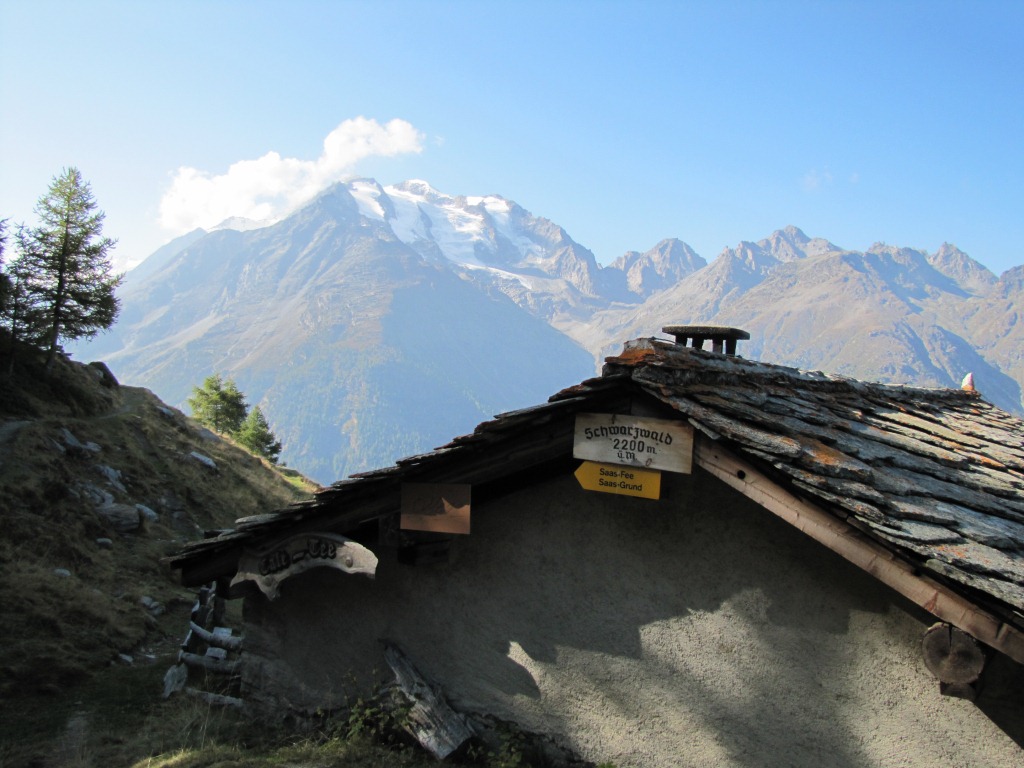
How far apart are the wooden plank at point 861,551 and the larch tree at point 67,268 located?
107 feet

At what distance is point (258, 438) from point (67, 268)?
974 inches

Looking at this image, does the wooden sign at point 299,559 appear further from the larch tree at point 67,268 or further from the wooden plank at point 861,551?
the larch tree at point 67,268

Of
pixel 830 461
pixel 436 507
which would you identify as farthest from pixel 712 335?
pixel 436 507

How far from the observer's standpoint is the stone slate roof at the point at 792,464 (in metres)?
4.25

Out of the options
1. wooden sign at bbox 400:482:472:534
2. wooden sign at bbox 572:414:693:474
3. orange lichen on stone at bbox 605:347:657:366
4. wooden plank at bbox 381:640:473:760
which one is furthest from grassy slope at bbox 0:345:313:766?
orange lichen on stone at bbox 605:347:657:366

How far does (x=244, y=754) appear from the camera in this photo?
6.39m

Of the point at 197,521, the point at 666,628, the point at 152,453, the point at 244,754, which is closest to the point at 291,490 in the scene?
the point at 152,453

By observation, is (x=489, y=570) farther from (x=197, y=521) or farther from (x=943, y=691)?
(x=197, y=521)

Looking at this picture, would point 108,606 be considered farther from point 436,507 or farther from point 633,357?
point 633,357

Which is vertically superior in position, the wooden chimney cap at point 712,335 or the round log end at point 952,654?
the wooden chimney cap at point 712,335

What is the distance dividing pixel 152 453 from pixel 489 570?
2383cm

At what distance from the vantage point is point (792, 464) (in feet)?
15.3

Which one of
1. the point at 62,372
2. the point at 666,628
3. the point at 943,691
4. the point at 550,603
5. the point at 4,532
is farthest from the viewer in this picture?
the point at 62,372

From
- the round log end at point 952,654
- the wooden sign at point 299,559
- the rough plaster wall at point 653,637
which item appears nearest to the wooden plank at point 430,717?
the rough plaster wall at point 653,637
